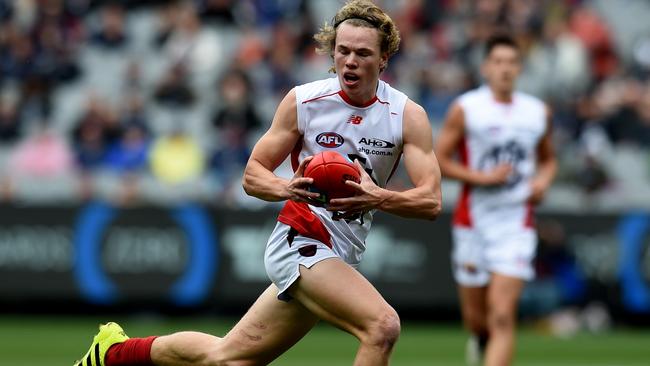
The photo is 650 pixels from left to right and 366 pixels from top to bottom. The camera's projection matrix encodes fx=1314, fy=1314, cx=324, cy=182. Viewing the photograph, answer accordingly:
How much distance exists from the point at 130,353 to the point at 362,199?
199 cm

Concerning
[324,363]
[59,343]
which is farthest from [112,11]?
[324,363]

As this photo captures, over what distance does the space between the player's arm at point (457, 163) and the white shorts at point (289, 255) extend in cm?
344

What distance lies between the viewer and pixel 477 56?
64.3ft

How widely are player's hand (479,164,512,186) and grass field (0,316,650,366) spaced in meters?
2.46

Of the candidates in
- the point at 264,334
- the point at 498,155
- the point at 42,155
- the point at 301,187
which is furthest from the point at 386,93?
the point at 42,155

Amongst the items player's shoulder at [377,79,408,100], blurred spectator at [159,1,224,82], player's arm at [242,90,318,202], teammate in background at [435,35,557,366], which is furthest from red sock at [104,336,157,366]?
blurred spectator at [159,1,224,82]

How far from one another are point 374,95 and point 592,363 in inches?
245

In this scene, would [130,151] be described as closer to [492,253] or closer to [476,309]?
[476,309]

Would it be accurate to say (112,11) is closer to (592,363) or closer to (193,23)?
(193,23)

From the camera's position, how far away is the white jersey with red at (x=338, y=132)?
7.57m

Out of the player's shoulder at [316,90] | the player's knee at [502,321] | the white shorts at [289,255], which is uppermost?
the player's shoulder at [316,90]

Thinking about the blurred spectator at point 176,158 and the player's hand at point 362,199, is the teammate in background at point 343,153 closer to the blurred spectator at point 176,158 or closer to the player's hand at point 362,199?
the player's hand at point 362,199

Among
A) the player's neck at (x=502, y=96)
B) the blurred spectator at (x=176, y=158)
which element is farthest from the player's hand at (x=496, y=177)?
the blurred spectator at (x=176, y=158)

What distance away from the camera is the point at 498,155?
11.1m
